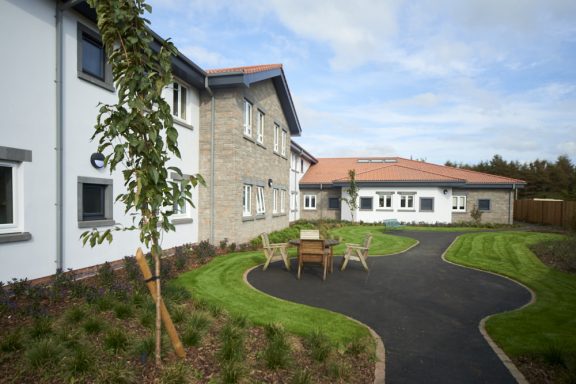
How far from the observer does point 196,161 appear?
42.9ft

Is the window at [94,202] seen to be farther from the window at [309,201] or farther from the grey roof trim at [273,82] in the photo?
the window at [309,201]

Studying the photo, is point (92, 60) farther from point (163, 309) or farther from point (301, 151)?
point (301, 151)

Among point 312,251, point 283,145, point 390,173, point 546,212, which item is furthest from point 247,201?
point 546,212

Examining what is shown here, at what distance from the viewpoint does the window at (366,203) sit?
28891 millimetres

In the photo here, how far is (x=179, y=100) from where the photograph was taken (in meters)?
12.0

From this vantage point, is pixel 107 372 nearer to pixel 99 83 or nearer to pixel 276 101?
pixel 99 83

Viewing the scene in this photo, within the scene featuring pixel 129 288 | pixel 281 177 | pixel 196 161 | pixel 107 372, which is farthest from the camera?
pixel 281 177

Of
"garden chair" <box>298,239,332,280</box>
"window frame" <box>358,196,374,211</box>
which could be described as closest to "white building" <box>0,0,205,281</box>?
"garden chair" <box>298,239,332,280</box>

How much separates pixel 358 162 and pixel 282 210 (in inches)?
792

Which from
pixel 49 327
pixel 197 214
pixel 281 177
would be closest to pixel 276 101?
pixel 281 177

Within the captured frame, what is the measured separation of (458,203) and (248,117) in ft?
72.2

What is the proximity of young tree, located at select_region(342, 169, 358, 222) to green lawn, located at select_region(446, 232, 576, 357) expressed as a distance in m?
12.4

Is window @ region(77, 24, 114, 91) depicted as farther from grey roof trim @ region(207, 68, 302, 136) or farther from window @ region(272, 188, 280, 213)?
window @ region(272, 188, 280, 213)

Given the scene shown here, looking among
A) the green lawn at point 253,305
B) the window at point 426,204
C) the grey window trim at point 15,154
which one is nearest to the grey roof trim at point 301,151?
the window at point 426,204
